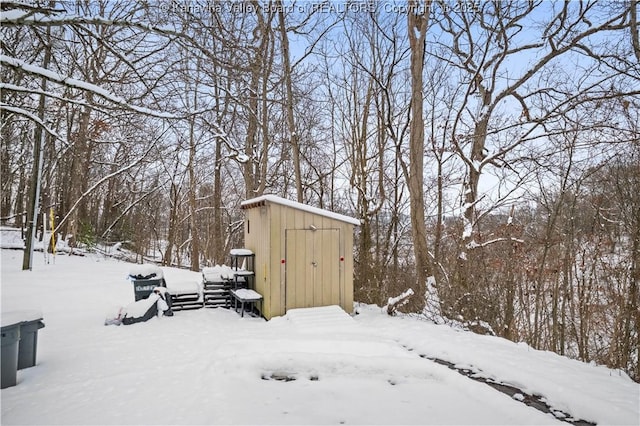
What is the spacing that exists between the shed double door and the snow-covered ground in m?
0.38

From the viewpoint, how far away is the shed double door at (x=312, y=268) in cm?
714

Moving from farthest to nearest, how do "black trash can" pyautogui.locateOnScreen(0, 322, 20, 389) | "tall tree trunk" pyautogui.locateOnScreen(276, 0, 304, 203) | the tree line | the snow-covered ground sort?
1. "tall tree trunk" pyautogui.locateOnScreen(276, 0, 304, 203)
2. the tree line
3. "black trash can" pyautogui.locateOnScreen(0, 322, 20, 389)
4. the snow-covered ground

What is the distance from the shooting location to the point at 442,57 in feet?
35.4

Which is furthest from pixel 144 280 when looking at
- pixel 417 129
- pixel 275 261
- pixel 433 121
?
pixel 433 121

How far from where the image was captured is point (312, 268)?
7.30 m

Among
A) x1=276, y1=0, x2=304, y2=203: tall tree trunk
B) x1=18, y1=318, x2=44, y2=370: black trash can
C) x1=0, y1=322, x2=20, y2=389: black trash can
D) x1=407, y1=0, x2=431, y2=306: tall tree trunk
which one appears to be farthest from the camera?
x1=276, y1=0, x2=304, y2=203: tall tree trunk

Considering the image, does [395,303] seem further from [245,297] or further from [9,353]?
[9,353]

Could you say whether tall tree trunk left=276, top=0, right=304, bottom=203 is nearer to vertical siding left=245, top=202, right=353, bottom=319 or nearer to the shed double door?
vertical siding left=245, top=202, right=353, bottom=319

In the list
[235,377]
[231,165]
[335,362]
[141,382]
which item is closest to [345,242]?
[335,362]

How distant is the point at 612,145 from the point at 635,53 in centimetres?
175

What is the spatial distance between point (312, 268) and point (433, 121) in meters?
7.42

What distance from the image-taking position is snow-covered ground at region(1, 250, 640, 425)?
3395mm

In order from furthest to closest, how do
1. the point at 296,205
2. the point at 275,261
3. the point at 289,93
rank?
the point at 289,93 < the point at 296,205 < the point at 275,261

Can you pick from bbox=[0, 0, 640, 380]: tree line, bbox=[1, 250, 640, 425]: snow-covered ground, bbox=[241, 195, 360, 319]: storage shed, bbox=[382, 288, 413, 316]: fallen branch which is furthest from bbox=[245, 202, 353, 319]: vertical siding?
bbox=[0, 0, 640, 380]: tree line
